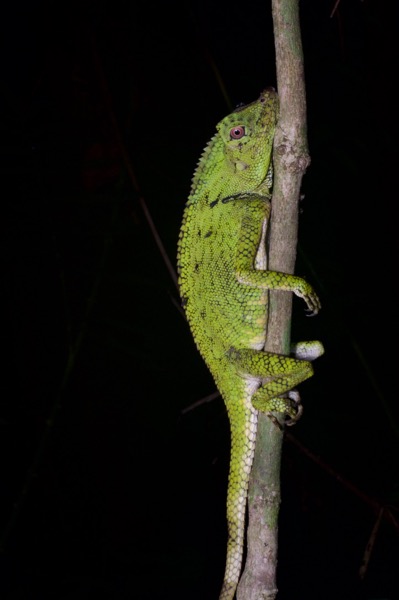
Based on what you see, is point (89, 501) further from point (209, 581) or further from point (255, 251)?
point (255, 251)

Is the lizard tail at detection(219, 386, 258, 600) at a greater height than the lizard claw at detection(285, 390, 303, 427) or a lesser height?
lesser

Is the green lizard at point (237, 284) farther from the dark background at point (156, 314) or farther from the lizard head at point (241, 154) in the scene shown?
the dark background at point (156, 314)

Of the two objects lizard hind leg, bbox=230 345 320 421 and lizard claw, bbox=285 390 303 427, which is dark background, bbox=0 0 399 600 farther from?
lizard hind leg, bbox=230 345 320 421

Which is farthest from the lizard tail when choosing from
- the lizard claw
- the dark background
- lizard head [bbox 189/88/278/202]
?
the dark background

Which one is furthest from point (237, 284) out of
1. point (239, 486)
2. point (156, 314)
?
point (156, 314)

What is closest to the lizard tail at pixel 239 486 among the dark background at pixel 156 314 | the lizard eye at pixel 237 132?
the lizard eye at pixel 237 132

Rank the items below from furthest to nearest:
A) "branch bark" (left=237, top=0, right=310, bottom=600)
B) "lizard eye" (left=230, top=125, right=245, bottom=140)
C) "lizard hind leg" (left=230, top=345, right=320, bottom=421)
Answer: "lizard eye" (left=230, top=125, right=245, bottom=140), "lizard hind leg" (left=230, top=345, right=320, bottom=421), "branch bark" (left=237, top=0, right=310, bottom=600)
